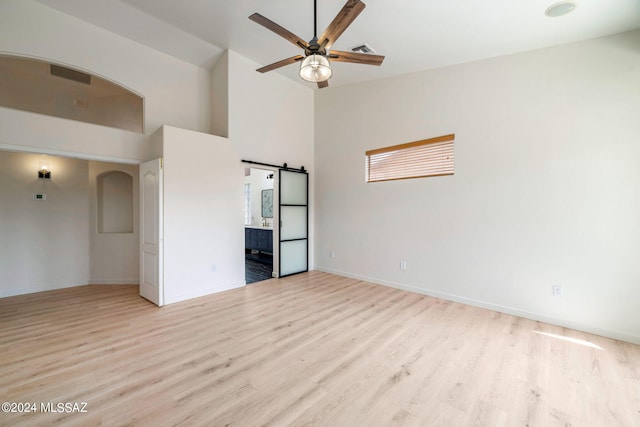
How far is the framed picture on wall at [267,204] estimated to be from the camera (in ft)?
25.8

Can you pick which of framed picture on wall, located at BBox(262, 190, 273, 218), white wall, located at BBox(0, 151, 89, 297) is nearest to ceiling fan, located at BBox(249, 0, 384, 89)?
white wall, located at BBox(0, 151, 89, 297)

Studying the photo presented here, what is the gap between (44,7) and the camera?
3.30 meters

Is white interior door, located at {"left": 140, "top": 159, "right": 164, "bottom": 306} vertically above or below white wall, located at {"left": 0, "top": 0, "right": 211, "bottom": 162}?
below

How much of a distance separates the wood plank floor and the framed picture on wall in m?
4.44

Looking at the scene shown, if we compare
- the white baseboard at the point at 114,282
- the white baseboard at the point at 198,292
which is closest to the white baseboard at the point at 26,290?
the white baseboard at the point at 114,282

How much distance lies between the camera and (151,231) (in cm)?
386

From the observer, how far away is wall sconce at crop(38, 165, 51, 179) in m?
4.39

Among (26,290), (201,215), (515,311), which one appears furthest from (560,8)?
(26,290)

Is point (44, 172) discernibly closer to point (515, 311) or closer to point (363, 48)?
point (363, 48)

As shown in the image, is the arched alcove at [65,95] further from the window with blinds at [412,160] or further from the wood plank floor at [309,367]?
the window with blinds at [412,160]

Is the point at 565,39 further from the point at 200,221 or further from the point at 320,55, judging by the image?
the point at 200,221

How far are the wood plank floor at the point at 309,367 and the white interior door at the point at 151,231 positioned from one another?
0.35 metres

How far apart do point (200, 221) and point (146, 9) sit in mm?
2936

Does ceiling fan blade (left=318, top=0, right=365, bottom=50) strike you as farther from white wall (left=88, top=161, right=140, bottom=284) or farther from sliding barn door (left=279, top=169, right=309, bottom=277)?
white wall (left=88, top=161, right=140, bottom=284)
